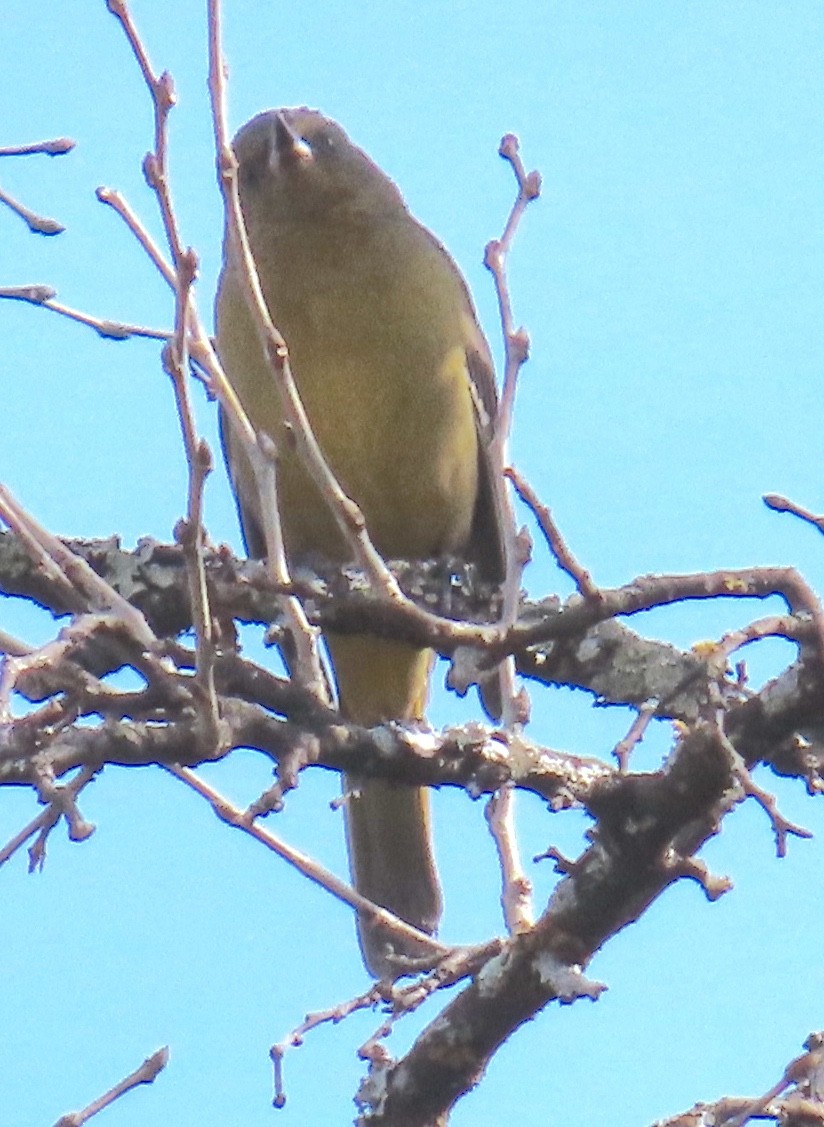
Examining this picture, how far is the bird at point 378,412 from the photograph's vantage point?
465 cm

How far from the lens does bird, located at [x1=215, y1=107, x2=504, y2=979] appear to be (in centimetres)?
465

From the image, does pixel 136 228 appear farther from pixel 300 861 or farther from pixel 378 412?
pixel 378 412

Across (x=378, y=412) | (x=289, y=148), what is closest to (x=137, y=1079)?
(x=378, y=412)

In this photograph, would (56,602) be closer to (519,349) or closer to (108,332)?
(108,332)

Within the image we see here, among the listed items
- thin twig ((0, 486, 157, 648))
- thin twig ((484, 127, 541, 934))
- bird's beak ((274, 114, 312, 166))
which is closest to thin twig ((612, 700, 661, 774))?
thin twig ((484, 127, 541, 934))

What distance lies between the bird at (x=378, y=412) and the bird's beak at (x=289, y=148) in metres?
0.13

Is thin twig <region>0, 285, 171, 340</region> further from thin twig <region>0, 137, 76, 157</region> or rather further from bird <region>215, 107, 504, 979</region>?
bird <region>215, 107, 504, 979</region>

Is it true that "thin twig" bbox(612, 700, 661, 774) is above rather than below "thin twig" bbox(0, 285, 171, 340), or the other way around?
below

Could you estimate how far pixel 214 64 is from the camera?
2377mm

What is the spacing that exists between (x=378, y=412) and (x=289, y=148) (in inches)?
44.4

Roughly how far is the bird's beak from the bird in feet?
0.43

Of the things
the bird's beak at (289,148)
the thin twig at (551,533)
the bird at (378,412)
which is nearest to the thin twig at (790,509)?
the thin twig at (551,533)

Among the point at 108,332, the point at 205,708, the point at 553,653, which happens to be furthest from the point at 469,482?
the point at 205,708

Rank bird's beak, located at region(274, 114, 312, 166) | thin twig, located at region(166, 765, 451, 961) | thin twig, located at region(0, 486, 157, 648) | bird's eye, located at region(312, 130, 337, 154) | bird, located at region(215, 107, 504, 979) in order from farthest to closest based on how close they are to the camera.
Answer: bird's eye, located at region(312, 130, 337, 154) → bird's beak, located at region(274, 114, 312, 166) → bird, located at region(215, 107, 504, 979) → thin twig, located at region(166, 765, 451, 961) → thin twig, located at region(0, 486, 157, 648)
